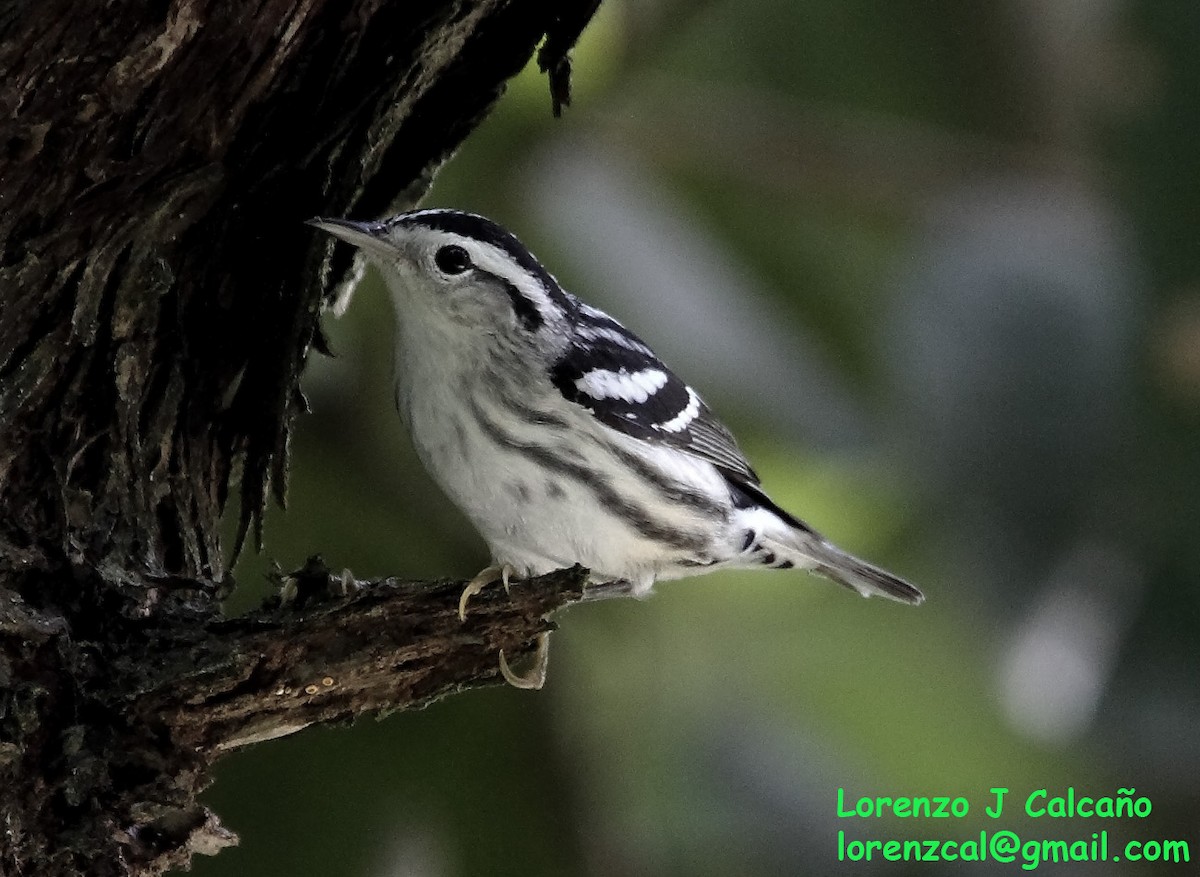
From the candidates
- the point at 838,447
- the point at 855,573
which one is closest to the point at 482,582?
the point at 855,573

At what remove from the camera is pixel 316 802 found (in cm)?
268

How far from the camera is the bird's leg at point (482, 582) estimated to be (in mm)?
1604

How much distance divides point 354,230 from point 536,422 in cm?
41

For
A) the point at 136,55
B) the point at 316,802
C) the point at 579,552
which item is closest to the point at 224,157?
the point at 136,55

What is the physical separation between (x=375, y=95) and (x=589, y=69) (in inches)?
62.2

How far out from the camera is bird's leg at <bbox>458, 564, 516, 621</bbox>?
160cm

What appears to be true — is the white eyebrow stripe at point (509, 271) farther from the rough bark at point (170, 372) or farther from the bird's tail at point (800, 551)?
the bird's tail at point (800, 551)

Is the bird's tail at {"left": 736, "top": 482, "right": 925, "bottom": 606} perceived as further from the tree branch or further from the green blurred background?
the tree branch

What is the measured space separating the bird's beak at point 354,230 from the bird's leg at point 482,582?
20.5 inches

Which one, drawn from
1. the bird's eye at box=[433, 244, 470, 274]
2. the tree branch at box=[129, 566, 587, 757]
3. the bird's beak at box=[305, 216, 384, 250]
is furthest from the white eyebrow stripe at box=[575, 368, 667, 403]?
the tree branch at box=[129, 566, 587, 757]

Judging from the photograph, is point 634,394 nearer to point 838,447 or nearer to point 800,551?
point 800,551

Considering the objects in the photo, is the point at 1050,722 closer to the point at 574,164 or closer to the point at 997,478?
the point at 997,478

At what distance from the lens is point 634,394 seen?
2320mm

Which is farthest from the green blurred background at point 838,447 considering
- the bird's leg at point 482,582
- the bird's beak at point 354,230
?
the bird's beak at point 354,230
